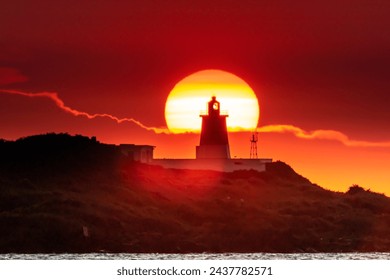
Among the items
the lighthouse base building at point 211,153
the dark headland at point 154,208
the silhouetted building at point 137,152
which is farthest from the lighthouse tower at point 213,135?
the silhouetted building at point 137,152

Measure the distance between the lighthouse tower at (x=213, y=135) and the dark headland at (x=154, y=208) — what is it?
7.64 m

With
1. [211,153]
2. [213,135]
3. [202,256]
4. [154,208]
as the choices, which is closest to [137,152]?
[211,153]

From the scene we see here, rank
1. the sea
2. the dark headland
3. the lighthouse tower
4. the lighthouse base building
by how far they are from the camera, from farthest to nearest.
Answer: the lighthouse tower < the lighthouse base building < the dark headland < the sea

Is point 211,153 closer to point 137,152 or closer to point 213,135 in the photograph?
point 213,135

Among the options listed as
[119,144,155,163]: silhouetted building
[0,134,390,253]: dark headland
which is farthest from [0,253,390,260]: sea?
[119,144,155,163]: silhouetted building

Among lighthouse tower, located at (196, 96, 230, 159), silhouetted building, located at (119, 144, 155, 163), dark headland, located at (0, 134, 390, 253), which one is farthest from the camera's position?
lighthouse tower, located at (196, 96, 230, 159)

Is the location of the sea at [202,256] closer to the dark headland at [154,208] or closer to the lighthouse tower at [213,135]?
the dark headland at [154,208]

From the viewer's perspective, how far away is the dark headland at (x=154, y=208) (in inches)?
2463

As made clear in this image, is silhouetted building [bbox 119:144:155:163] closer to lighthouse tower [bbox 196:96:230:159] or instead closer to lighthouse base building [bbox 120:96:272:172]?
lighthouse base building [bbox 120:96:272:172]

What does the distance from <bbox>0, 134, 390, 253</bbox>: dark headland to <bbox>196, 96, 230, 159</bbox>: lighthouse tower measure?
7.64 m

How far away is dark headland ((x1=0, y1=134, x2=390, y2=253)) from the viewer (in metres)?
62.6

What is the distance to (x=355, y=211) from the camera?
77.4 metres

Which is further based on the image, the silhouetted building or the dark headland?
the silhouetted building
